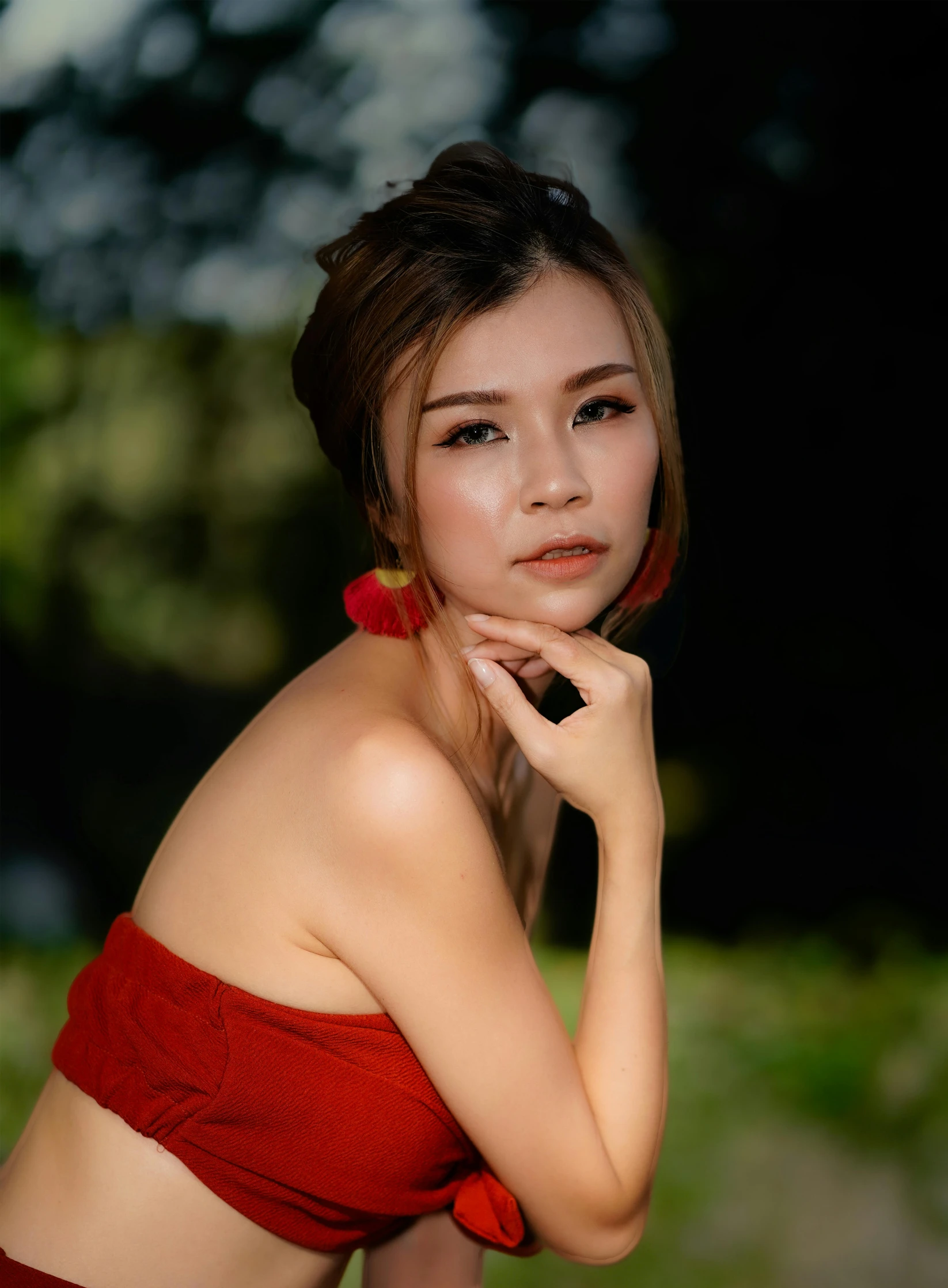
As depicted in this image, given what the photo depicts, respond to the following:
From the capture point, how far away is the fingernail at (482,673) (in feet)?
3.33

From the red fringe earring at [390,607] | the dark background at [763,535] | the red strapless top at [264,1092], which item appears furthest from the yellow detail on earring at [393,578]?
→ the dark background at [763,535]

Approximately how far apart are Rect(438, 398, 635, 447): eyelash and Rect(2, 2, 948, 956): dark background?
1.18 meters

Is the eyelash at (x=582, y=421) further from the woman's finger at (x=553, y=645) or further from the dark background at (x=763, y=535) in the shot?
the dark background at (x=763, y=535)

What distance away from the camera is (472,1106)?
900 millimetres

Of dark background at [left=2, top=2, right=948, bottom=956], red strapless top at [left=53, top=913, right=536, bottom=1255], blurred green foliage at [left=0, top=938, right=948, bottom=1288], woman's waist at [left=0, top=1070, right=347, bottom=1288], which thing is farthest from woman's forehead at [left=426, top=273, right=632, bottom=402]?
blurred green foliage at [left=0, top=938, right=948, bottom=1288]

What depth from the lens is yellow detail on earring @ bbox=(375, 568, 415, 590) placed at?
43.8 inches

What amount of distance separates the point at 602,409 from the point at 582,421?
0.03 meters

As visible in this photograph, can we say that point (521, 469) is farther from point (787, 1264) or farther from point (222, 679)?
point (787, 1264)

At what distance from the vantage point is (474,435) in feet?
3.31

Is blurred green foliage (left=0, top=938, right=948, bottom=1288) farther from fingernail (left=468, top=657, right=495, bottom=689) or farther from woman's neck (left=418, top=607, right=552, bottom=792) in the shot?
fingernail (left=468, top=657, right=495, bottom=689)

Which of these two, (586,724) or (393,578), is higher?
(393,578)

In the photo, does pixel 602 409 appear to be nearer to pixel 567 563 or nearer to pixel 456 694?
pixel 567 563

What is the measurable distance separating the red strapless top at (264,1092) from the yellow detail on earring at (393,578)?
389mm

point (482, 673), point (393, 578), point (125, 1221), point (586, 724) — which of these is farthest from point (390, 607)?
point (125, 1221)
